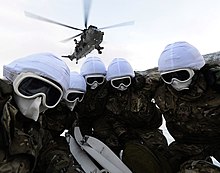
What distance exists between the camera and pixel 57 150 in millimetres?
2977

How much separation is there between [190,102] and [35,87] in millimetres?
1602

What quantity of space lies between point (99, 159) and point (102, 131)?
0.51 meters

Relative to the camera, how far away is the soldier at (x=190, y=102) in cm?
301

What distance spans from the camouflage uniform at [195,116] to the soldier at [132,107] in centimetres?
33

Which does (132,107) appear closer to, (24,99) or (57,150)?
(57,150)

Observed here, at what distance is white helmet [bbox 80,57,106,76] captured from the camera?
4207 mm

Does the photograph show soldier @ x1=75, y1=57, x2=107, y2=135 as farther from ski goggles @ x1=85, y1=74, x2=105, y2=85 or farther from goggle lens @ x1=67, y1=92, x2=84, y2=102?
goggle lens @ x1=67, y1=92, x2=84, y2=102

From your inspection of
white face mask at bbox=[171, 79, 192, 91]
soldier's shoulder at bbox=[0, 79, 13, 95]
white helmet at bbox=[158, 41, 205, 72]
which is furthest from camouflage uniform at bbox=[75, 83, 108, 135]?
soldier's shoulder at bbox=[0, 79, 13, 95]

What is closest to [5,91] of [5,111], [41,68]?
[5,111]

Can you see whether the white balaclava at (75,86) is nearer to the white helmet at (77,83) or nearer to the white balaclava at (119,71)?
the white helmet at (77,83)

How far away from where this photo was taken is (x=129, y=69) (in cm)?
406

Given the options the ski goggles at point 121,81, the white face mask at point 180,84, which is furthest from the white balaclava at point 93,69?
the white face mask at point 180,84

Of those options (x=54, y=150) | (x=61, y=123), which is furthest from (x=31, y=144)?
(x=61, y=123)

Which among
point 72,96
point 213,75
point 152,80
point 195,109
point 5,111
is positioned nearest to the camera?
point 5,111
